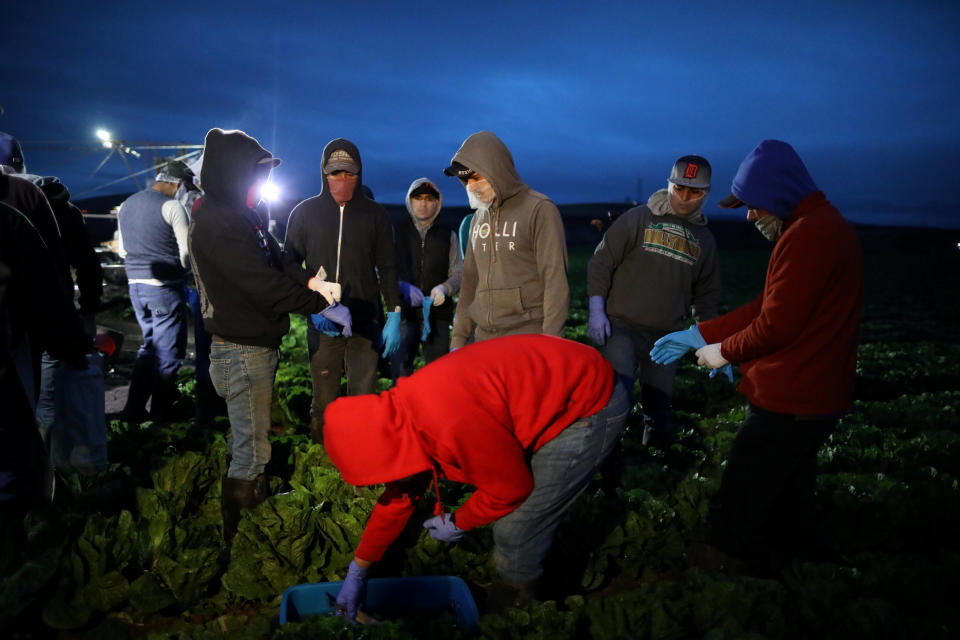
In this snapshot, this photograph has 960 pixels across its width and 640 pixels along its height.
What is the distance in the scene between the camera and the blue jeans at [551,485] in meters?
2.30

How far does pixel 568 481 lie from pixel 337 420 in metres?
0.94

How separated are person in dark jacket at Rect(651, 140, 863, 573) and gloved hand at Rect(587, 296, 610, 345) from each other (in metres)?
1.24

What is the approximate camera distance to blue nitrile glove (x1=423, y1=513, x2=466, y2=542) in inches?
93.4

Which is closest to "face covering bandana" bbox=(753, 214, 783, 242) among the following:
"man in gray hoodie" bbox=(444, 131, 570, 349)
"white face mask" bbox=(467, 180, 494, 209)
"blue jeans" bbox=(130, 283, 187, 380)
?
"man in gray hoodie" bbox=(444, 131, 570, 349)

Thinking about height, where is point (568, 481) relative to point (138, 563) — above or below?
above

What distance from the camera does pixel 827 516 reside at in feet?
11.2

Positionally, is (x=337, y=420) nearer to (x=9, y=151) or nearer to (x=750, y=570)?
A: (x=750, y=570)

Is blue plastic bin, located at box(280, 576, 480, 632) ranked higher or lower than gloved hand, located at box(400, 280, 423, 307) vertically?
lower

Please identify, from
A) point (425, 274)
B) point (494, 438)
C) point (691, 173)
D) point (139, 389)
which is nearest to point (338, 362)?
point (425, 274)

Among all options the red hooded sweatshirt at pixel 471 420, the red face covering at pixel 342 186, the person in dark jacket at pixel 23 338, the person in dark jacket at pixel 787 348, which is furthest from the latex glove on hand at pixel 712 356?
the person in dark jacket at pixel 23 338

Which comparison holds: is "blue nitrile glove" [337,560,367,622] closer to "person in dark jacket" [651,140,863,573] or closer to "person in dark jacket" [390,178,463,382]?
"person in dark jacket" [651,140,863,573]

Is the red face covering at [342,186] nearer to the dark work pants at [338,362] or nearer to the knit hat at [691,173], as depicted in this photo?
the dark work pants at [338,362]

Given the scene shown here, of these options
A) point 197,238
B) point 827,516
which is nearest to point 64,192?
point 197,238

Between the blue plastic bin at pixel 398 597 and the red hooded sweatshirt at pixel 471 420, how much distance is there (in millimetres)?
240
